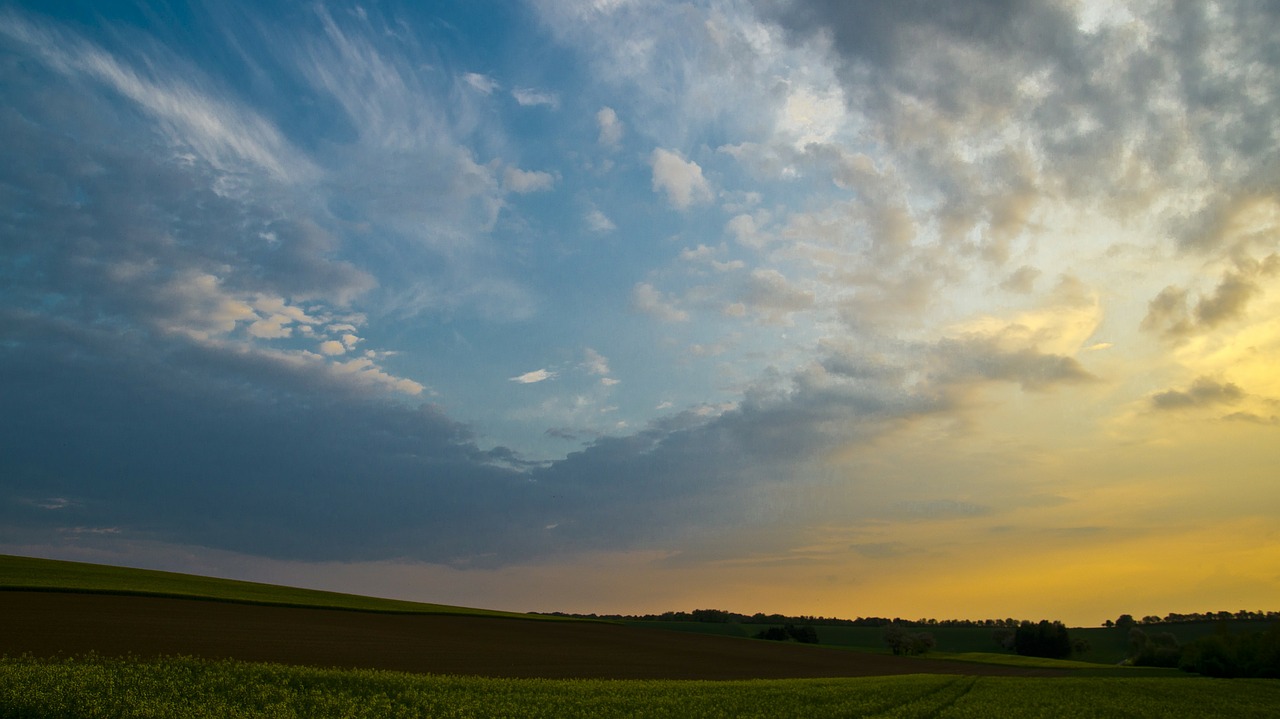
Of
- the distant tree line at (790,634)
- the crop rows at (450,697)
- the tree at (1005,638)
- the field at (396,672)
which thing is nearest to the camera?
the crop rows at (450,697)

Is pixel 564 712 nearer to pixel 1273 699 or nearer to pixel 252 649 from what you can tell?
pixel 252 649

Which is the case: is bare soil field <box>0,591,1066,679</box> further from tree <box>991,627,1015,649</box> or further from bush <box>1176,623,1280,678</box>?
tree <box>991,627,1015,649</box>

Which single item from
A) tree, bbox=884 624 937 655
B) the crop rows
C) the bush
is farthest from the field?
tree, bbox=884 624 937 655

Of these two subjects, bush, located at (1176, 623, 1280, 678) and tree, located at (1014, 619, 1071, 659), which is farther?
tree, located at (1014, 619, 1071, 659)

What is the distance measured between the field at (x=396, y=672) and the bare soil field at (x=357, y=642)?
0.62 feet

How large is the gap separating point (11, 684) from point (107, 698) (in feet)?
8.79

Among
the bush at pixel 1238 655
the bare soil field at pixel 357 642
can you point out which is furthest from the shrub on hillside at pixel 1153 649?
the bare soil field at pixel 357 642

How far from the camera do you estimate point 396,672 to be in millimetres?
30047

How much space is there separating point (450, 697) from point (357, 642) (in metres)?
27.2

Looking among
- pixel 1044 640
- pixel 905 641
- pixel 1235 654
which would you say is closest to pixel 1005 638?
pixel 1044 640

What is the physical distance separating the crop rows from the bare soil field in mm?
9139

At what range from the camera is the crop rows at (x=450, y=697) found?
1791cm

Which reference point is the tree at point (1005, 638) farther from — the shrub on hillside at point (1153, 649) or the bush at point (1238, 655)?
the bush at point (1238, 655)

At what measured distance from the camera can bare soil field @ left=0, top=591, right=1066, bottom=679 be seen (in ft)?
117
